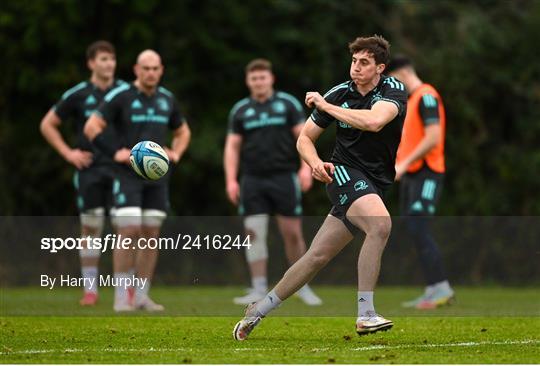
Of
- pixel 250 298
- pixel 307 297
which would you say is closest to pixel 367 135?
pixel 307 297

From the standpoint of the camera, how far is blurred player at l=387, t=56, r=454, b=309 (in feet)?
40.5

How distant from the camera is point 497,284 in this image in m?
17.0

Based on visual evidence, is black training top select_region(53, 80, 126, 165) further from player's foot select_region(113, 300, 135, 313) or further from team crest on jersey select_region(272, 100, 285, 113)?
player's foot select_region(113, 300, 135, 313)

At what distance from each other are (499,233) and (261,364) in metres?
10.8

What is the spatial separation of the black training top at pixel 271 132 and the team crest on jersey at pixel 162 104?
1.53 m

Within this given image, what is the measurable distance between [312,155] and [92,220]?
203 inches

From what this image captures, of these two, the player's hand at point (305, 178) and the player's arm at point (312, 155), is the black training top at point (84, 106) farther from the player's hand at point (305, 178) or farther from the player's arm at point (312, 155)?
the player's arm at point (312, 155)

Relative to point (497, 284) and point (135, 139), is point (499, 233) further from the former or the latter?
point (135, 139)

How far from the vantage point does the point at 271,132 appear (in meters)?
13.3

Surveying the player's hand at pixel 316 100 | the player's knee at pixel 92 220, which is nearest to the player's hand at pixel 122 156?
the player's knee at pixel 92 220

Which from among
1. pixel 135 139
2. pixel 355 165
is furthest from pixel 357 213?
pixel 135 139

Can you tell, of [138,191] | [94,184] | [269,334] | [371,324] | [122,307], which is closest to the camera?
[371,324]

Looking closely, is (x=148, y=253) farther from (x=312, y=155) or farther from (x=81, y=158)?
(x=312, y=155)

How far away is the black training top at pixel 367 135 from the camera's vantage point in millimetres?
8656
